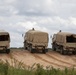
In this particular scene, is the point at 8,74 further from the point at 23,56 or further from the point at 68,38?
the point at 68,38

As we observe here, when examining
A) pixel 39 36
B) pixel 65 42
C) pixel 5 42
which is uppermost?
pixel 39 36

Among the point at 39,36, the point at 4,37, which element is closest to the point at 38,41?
the point at 39,36

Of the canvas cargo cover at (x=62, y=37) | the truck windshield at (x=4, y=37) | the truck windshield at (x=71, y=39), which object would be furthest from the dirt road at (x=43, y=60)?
the truck windshield at (x=71, y=39)

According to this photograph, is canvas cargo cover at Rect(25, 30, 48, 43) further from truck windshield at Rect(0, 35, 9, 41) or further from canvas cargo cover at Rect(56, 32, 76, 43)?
truck windshield at Rect(0, 35, 9, 41)

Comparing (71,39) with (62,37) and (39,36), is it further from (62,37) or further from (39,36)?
(39,36)

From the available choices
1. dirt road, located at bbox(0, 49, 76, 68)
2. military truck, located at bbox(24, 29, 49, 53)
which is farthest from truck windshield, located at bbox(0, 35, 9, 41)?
military truck, located at bbox(24, 29, 49, 53)

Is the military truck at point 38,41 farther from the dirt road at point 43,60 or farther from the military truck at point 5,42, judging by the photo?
the military truck at point 5,42

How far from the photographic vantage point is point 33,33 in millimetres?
41406

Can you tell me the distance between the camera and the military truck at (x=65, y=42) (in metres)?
40.8

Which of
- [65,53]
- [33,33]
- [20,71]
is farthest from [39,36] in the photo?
[20,71]

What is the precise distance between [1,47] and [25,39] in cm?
707

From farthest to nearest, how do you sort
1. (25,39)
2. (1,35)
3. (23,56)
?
(25,39) → (1,35) → (23,56)

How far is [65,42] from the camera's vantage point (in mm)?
40719

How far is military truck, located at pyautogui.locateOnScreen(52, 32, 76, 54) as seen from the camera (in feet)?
134
